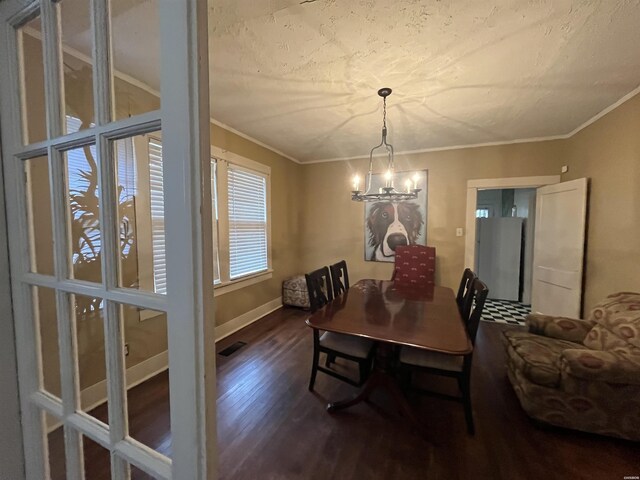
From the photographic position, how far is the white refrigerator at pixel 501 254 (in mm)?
4520

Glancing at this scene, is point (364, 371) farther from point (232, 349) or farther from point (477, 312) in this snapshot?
point (232, 349)

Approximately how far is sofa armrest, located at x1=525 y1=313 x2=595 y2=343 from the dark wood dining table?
0.72 metres

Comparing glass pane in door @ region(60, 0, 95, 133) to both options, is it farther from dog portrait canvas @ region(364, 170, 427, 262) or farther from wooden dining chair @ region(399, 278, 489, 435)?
dog portrait canvas @ region(364, 170, 427, 262)

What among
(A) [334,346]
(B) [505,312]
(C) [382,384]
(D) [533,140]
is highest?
(D) [533,140]

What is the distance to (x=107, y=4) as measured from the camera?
0.57 metres

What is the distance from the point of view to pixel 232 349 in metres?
2.72

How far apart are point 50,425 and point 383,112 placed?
297 centimetres

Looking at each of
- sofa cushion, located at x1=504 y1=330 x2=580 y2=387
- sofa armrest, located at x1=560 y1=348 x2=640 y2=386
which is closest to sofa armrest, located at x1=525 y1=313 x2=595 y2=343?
sofa cushion, located at x1=504 y1=330 x2=580 y2=387

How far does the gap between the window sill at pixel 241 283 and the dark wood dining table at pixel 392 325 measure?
1452 millimetres

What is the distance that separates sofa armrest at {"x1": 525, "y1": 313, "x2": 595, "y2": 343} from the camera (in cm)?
206

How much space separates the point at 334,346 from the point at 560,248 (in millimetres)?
3020

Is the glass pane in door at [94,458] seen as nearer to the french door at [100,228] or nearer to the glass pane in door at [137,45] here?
the french door at [100,228]

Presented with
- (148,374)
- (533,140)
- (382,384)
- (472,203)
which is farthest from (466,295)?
(533,140)

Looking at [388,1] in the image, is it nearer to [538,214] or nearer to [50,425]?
[50,425]
